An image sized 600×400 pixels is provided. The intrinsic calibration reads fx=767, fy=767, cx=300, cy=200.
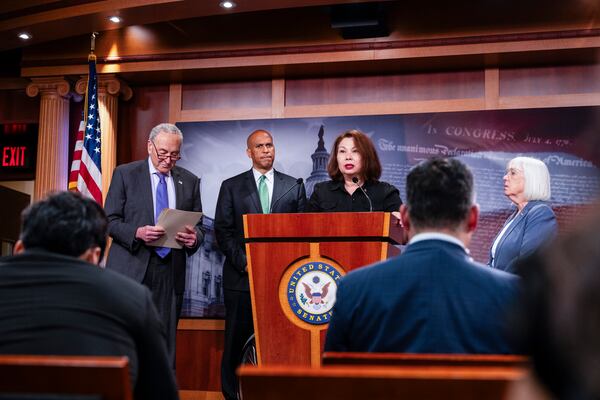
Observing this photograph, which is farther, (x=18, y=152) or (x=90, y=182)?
(x=18, y=152)

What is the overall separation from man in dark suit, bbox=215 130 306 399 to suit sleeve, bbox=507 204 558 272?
147 cm

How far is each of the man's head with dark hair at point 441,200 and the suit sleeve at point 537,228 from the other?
2.13 m

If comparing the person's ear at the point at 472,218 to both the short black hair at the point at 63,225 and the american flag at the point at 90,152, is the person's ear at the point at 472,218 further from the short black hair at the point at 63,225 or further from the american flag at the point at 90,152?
the american flag at the point at 90,152

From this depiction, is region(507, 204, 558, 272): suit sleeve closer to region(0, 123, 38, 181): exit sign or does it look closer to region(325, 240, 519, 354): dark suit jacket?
region(325, 240, 519, 354): dark suit jacket

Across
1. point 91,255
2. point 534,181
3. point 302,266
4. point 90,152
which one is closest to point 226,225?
point 90,152

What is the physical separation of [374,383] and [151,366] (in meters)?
0.97

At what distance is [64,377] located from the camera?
1.26 metres

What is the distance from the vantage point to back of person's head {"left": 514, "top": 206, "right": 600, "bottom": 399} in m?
0.63

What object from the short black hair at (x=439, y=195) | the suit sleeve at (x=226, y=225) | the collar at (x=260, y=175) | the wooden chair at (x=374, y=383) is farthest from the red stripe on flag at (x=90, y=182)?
the wooden chair at (x=374, y=383)

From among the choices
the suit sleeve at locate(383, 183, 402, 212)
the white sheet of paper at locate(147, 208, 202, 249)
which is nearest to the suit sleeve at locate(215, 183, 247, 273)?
the white sheet of paper at locate(147, 208, 202, 249)

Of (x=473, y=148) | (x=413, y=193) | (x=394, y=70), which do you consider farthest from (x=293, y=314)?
(x=394, y=70)

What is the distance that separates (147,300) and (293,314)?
1.69 meters

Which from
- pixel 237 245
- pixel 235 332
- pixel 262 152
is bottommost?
pixel 235 332

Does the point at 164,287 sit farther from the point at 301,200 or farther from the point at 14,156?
the point at 14,156
